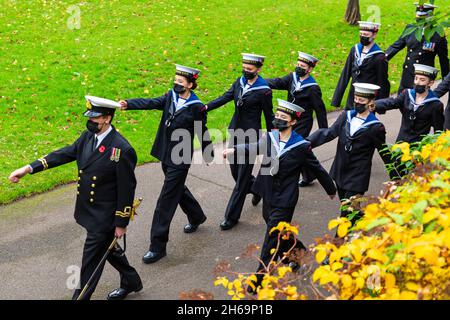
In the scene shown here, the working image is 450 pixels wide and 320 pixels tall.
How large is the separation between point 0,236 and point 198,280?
257 cm

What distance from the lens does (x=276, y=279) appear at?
136 inches

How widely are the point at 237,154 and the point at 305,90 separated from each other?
6.77 ft

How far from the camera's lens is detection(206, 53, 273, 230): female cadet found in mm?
7961

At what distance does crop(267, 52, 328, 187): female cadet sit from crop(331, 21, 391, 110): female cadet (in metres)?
1.18

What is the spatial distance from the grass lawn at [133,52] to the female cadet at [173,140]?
96.7 inches

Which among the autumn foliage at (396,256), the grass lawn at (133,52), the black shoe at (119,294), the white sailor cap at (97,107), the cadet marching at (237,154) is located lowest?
the grass lawn at (133,52)

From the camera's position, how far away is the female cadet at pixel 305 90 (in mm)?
8581

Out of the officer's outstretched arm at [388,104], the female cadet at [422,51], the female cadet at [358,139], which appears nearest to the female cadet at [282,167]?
the female cadet at [358,139]

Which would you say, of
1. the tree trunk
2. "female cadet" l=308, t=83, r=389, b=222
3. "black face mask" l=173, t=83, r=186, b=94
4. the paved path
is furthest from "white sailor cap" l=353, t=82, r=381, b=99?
the tree trunk

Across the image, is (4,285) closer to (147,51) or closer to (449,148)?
(449,148)

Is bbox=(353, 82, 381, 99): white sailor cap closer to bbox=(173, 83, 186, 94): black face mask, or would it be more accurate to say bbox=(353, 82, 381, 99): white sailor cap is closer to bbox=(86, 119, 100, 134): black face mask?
bbox=(173, 83, 186, 94): black face mask

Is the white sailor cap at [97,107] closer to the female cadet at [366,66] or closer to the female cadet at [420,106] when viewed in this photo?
the female cadet at [420,106]

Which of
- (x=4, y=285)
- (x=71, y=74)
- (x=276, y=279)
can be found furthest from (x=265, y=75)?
(x=276, y=279)

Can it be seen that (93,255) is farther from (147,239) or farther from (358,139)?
(358,139)
